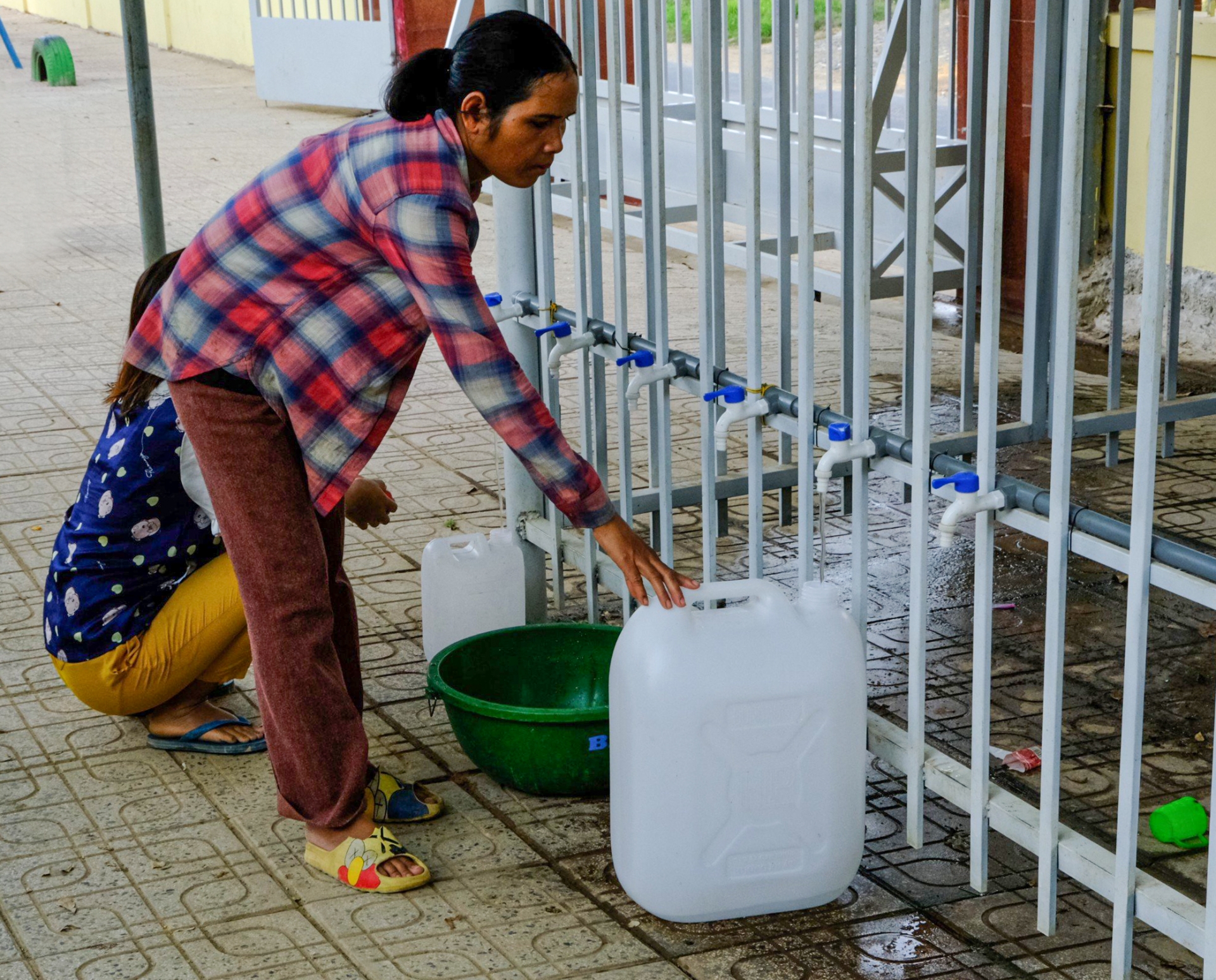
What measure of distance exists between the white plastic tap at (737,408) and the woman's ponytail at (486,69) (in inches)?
30.4

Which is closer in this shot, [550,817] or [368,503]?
[550,817]

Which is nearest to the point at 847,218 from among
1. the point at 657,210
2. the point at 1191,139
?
the point at 657,210

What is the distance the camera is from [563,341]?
3.62 meters

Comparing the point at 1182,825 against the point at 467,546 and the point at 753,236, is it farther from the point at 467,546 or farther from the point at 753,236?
the point at 467,546

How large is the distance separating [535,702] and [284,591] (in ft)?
2.74

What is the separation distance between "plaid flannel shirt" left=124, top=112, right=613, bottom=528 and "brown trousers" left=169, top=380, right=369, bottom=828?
5cm

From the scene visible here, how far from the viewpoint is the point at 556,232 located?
9.45m

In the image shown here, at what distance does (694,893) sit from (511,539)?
4.41 feet

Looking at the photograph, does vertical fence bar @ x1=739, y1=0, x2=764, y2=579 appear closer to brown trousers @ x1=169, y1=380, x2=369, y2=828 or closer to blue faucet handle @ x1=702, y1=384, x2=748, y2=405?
blue faucet handle @ x1=702, y1=384, x2=748, y2=405

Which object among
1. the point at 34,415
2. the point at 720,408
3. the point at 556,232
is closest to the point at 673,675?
the point at 720,408

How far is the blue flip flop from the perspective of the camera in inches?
135

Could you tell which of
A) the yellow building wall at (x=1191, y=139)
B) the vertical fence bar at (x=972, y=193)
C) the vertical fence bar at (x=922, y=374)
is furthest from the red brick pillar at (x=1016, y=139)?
the vertical fence bar at (x=922, y=374)

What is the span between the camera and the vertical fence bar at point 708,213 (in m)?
3.00

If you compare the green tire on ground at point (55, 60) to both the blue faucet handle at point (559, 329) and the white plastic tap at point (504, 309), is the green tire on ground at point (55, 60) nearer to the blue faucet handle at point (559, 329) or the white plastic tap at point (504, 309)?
the white plastic tap at point (504, 309)
